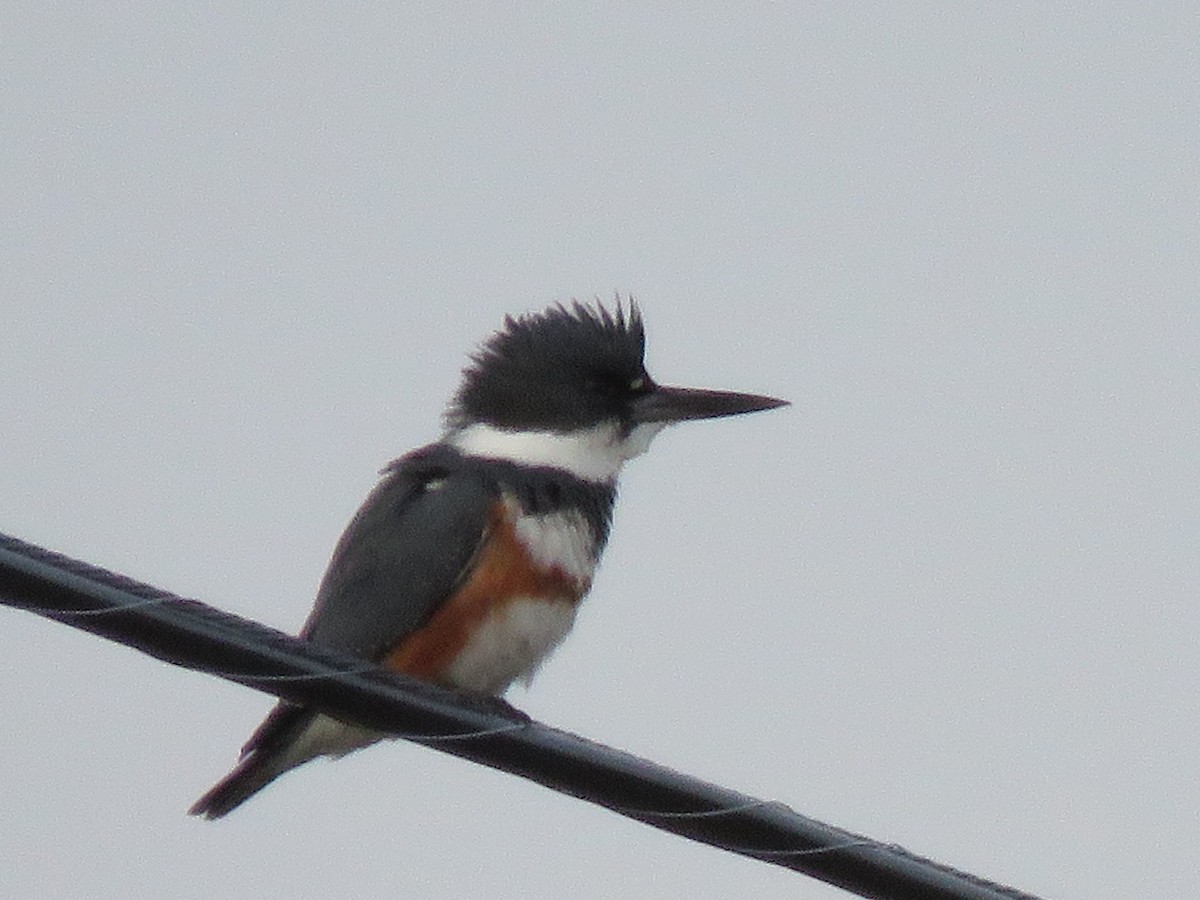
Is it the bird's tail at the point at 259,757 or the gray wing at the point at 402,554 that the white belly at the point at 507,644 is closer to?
the gray wing at the point at 402,554

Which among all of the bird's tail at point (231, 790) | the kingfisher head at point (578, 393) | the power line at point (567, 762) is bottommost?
the bird's tail at point (231, 790)

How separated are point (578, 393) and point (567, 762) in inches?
84.1

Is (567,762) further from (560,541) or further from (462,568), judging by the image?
(560,541)

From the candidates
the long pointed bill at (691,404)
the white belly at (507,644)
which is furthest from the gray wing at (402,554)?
the long pointed bill at (691,404)

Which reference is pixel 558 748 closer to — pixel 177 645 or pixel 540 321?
pixel 177 645

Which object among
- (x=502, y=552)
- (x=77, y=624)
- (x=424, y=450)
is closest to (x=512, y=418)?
(x=424, y=450)

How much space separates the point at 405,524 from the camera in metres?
4.43

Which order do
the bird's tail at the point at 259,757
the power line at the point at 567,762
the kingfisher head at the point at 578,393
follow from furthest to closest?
the kingfisher head at the point at 578,393 → the bird's tail at the point at 259,757 → the power line at the point at 567,762

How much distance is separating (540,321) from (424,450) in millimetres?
593

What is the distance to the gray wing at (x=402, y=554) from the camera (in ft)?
14.1

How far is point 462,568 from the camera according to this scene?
4309 millimetres

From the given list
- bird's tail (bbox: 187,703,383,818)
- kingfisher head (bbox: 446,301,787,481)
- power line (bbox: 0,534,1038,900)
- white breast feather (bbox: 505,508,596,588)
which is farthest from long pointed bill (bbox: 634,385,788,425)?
power line (bbox: 0,534,1038,900)

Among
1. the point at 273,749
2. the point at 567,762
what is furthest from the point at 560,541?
the point at 567,762

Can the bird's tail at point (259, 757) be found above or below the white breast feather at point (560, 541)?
below
